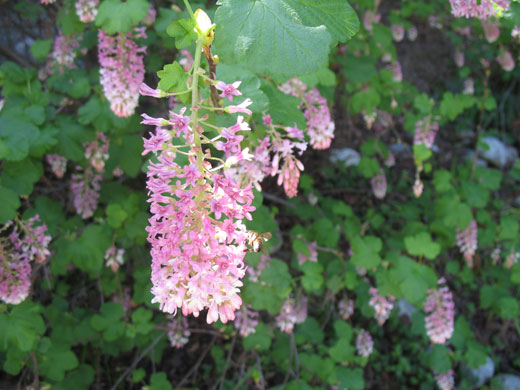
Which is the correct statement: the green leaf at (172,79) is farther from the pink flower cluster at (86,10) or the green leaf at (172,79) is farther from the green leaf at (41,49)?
the green leaf at (41,49)

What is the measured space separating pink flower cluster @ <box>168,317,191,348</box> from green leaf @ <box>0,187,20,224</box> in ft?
4.18

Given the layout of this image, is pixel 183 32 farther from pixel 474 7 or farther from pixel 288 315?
pixel 288 315

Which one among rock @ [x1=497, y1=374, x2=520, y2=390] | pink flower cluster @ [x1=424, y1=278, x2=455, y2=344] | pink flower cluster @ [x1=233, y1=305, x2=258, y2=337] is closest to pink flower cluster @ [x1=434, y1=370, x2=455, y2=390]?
pink flower cluster @ [x1=424, y1=278, x2=455, y2=344]

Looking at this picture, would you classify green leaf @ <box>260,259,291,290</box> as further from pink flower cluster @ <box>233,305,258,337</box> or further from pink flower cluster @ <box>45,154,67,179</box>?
pink flower cluster @ <box>45,154,67,179</box>

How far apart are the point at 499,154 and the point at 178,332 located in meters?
4.56

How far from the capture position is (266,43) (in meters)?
1.00

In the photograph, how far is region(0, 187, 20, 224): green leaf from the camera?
1.75m

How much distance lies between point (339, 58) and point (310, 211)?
3.90 ft

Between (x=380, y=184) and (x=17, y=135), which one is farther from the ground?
(x=17, y=135)

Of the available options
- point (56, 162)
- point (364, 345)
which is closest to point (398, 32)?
point (364, 345)

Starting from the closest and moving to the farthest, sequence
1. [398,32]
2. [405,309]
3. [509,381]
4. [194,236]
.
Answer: [194,236] < [509,381] < [405,309] < [398,32]

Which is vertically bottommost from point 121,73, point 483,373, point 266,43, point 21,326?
point 483,373

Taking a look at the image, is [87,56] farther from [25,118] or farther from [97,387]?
[97,387]

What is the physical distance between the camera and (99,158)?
2.38 meters
